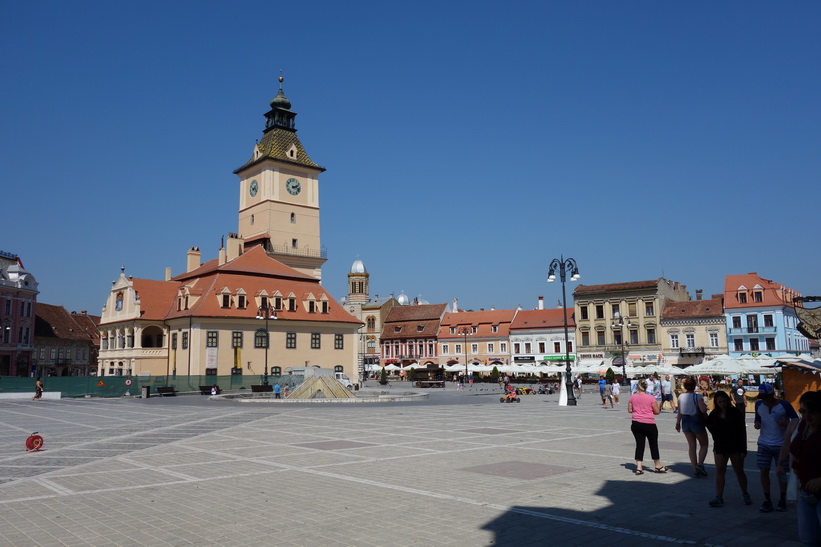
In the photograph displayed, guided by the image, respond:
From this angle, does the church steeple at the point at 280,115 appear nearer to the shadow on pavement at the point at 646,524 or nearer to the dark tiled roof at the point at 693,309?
the dark tiled roof at the point at 693,309

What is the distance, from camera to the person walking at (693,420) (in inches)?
434

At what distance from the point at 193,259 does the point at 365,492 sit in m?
64.7

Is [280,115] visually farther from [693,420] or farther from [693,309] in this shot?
[693,420]

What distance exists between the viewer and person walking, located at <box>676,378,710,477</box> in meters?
11.0

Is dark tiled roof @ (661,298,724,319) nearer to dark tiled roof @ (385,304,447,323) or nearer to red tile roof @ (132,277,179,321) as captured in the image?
dark tiled roof @ (385,304,447,323)

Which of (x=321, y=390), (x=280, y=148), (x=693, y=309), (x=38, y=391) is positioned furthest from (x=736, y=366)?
(x=280, y=148)

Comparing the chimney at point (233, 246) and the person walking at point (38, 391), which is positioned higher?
the chimney at point (233, 246)

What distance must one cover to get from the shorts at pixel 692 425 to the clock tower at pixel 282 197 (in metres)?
61.3

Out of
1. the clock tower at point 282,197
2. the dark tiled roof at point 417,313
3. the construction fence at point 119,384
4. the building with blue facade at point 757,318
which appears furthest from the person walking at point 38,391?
the building with blue facade at point 757,318

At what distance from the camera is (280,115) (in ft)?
249

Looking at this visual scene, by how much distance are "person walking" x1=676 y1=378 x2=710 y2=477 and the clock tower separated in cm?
6134

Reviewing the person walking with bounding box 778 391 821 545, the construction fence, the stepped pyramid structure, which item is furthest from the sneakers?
the construction fence

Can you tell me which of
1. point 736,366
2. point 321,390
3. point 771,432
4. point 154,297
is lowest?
point 321,390

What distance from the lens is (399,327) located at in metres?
100
